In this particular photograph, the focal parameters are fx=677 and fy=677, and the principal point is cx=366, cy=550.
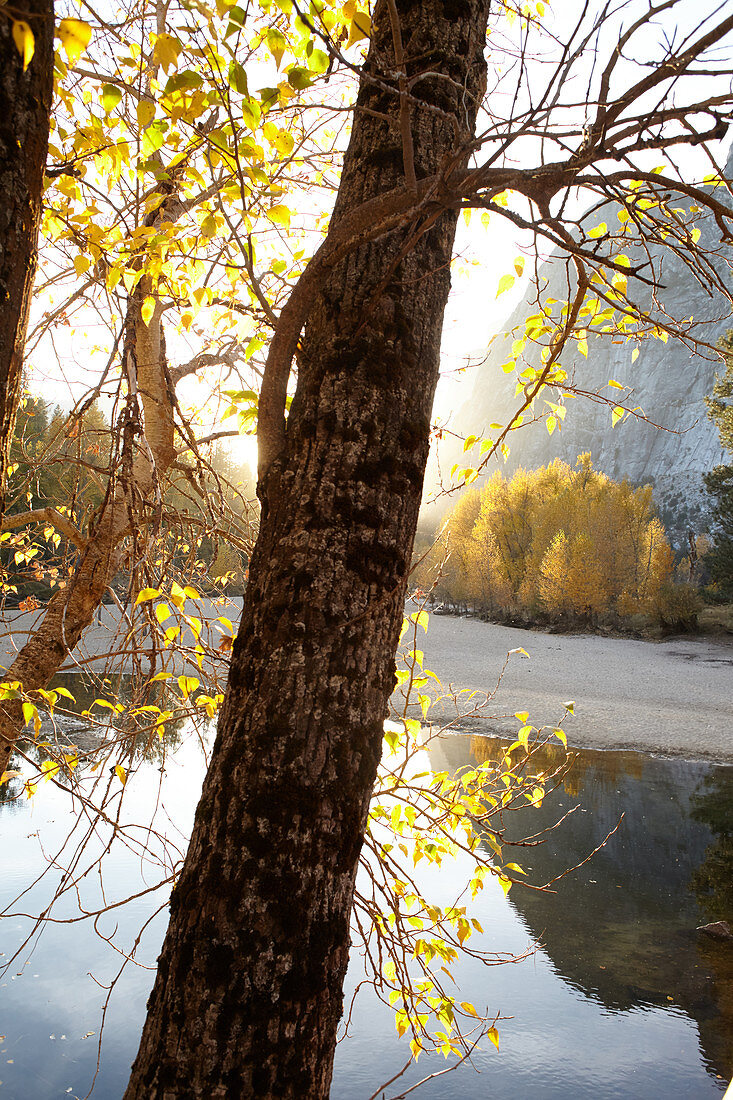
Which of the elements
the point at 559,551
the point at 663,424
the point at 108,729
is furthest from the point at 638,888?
the point at 663,424

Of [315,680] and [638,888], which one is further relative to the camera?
[638,888]

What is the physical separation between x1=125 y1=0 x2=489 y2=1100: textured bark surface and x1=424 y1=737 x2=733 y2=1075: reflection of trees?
3436 millimetres

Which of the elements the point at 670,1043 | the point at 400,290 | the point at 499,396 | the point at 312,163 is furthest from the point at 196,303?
the point at 499,396

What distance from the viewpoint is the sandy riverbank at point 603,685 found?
11984mm

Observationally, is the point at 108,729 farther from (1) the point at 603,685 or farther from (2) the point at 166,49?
(1) the point at 603,685

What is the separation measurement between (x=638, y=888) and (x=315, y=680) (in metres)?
7.09

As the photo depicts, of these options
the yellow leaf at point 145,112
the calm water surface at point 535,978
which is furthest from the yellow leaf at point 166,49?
the calm water surface at point 535,978

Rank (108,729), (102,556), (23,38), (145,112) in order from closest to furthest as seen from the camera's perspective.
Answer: (23,38) < (145,112) < (108,729) < (102,556)

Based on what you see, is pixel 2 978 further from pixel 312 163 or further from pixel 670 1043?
pixel 312 163

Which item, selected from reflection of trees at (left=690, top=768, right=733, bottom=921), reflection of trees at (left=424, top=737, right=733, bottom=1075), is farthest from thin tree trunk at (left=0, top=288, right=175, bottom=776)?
reflection of trees at (left=690, top=768, right=733, bottom=921)

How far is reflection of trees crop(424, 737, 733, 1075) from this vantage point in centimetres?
524

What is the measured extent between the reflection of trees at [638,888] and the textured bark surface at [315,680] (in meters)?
3.44

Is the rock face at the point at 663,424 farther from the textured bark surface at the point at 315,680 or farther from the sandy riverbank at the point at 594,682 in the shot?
the textured bark surface at the point at 315,680

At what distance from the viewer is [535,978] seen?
555 cm
